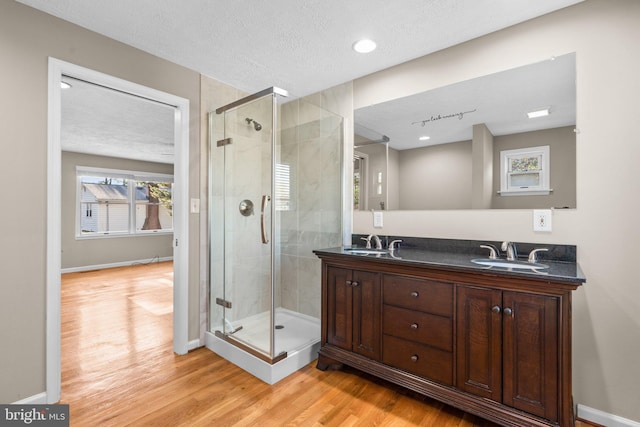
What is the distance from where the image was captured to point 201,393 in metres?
1.97

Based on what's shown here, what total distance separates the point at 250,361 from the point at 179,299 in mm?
815

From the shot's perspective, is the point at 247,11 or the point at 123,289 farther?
the point at 123,289

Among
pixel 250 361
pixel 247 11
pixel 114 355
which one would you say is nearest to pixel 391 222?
pixel 250 361

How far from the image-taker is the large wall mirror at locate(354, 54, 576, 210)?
1.82 m

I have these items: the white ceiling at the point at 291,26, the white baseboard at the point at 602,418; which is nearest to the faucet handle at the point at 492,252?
the white baseboard at the point at 602,418

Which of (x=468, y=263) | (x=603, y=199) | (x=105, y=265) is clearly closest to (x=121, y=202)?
(x=105, y=265)

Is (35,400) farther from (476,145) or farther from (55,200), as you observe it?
(476,145)

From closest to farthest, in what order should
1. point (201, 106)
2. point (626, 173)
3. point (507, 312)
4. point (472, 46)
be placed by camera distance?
1. point (507, 312)
2. point (626, 173)
3. point (472, 46)
4. point (201, 106)

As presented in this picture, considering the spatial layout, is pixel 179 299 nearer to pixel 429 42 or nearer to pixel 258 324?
pixel 258 324

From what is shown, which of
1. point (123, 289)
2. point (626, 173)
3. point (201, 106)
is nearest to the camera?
point (626, 173)

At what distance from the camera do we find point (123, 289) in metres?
4.70

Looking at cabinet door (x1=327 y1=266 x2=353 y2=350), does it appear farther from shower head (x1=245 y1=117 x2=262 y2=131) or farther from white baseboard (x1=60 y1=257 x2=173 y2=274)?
white baseboard (x1=60 y1=257 x2=173 y2=274)

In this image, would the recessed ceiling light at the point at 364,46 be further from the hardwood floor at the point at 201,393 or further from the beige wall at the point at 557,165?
the hardwood floor at the point at 201,393

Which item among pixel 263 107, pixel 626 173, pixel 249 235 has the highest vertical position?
pixel 263 107
